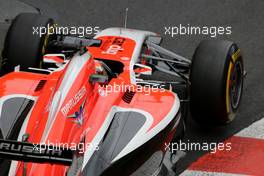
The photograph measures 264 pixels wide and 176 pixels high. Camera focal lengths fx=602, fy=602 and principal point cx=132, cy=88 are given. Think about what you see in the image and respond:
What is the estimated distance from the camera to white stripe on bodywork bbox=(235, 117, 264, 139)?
20.3 feet

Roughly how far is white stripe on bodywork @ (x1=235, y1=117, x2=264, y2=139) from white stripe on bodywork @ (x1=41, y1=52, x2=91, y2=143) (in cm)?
208

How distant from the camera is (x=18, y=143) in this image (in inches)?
154

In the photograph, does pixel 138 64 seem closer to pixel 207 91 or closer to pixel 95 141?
pixel 207 91

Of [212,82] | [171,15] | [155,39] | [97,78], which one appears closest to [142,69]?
[212,82]

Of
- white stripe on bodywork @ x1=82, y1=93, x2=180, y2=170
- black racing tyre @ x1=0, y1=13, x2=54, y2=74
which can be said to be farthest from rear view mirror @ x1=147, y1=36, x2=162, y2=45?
white stripe on bodywork @ x1=82, y1=93, x2=180, y2=170

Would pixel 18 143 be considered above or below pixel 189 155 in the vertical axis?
above

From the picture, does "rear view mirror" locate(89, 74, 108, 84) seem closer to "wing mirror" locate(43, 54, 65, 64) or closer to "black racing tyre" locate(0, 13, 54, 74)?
"wing mirror" locate(43, 54, 65, 64)

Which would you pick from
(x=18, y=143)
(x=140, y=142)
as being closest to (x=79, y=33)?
(x=140, y=142)

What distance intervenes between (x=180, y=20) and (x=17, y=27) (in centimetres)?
290

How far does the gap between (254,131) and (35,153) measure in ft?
9.93

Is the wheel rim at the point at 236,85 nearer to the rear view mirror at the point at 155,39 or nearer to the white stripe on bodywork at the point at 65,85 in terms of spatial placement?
the rear view mirror at the point at 155,39

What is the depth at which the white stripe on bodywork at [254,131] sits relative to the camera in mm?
6188

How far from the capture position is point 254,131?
625cm

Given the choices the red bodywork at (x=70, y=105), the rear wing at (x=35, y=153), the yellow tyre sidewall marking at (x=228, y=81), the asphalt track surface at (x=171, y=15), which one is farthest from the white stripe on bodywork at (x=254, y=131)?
the rear wing at (x=35, y=153)
